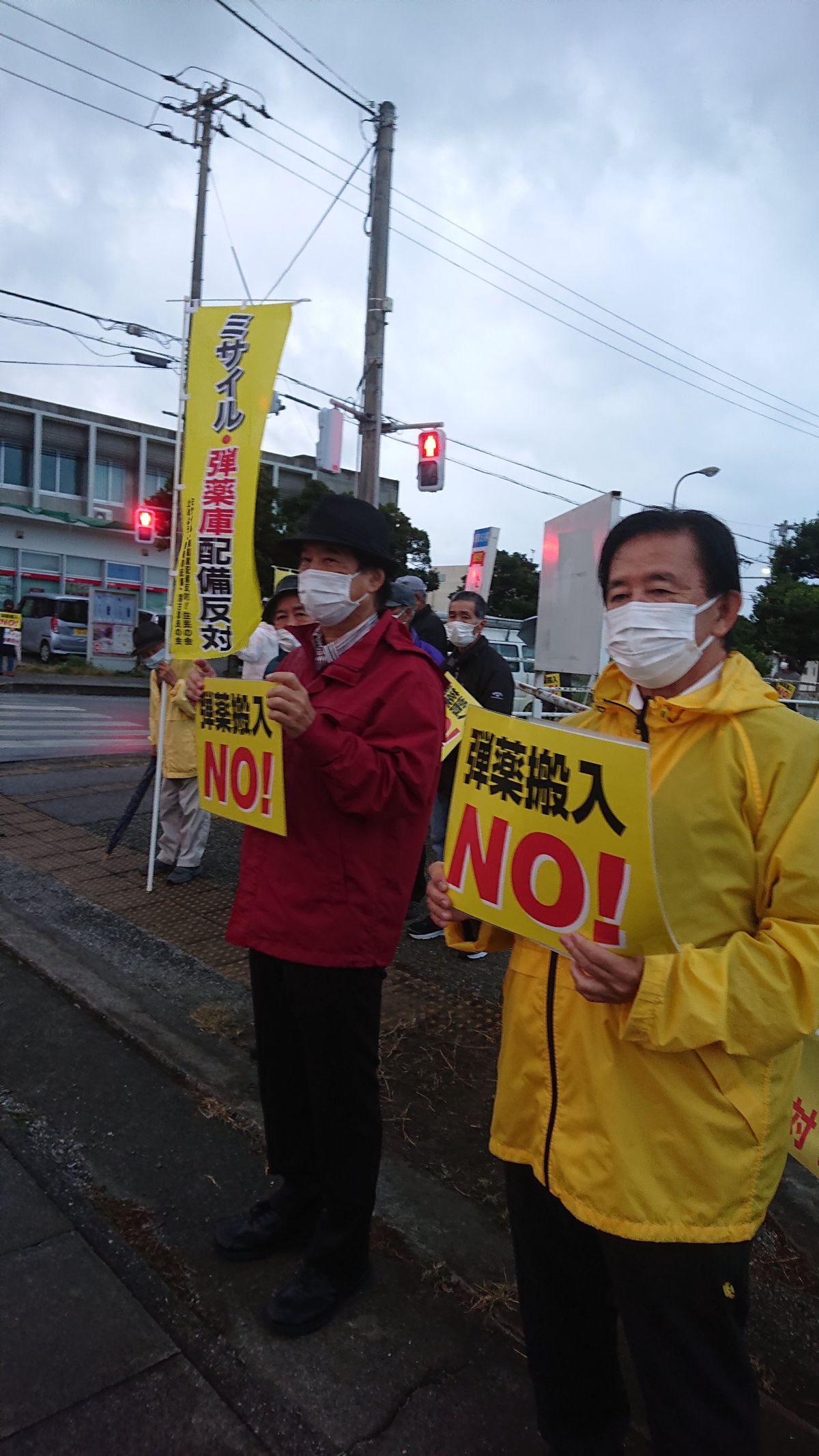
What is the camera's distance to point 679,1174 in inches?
57.0

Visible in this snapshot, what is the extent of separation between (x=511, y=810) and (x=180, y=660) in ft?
15.1

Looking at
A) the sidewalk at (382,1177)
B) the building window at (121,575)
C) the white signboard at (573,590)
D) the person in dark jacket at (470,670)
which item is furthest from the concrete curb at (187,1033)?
the building window at (121,575)

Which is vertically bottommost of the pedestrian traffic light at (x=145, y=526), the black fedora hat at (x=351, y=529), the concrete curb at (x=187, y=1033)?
the concrete curb at (x=187, y=1033)

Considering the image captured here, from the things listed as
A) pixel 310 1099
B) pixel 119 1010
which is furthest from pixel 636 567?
pixel 119 1010

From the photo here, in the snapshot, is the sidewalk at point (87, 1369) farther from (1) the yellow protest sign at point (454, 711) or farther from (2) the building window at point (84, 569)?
(2) the building window at point (84, 569)

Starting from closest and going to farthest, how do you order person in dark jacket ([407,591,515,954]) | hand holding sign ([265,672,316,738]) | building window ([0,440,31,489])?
hand holding sign ([265,672,316,738]) → person in dark jacket ([407,591,515,954]) → building window ([0,440,31,489])

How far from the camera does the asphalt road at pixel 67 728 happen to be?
11.9 metres

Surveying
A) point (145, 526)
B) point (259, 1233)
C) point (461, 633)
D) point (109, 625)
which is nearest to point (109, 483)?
point (109, 625)

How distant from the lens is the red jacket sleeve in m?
2.04

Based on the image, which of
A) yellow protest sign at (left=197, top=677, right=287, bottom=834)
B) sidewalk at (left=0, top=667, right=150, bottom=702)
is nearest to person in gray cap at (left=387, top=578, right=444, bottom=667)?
yellow protest sign at (left=197, top=677, right=287, bottom=834)

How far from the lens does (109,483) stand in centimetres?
3550

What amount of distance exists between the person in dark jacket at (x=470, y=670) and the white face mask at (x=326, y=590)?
9.18 feet

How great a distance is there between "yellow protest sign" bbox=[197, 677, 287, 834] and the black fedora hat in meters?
0.43

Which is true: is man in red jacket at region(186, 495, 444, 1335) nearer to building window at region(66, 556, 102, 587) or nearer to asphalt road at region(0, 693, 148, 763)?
asphalt road at region(0, 693, 148, 763)
